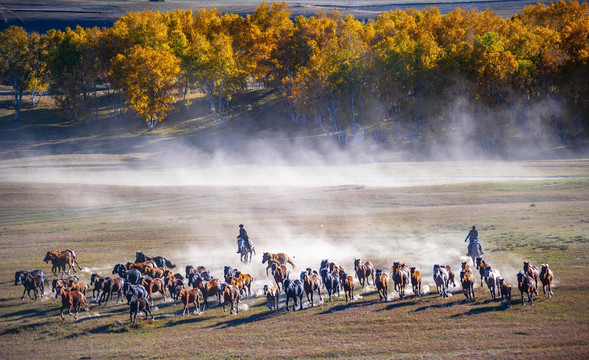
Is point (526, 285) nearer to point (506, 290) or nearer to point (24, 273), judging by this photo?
point (506, 290)

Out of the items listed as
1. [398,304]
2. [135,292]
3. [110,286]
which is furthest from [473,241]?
[110,286]

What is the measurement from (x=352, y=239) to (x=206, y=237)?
31.7ft

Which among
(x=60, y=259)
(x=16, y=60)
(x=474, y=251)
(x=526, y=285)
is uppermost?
(x=16, y=60)

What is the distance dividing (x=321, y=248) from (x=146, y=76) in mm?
60025

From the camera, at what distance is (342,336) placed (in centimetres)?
1677

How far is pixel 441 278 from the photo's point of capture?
64.7 ft

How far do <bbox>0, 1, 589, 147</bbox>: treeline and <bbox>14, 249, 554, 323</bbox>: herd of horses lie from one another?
52868mm

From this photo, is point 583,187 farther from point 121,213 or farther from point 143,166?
point 143,166

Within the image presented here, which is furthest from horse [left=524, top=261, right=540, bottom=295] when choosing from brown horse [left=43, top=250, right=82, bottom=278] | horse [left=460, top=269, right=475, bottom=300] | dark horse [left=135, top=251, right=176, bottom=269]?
brown horse [left=43, top=250, right=82, bottom=278]

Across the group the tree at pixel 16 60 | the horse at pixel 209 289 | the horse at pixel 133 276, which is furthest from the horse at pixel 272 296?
the tree at pixel 16 60

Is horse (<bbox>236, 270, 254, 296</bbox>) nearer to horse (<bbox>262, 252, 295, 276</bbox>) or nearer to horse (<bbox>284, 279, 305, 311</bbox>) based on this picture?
horse (<bbox>284, 279, 305, 311</bbox>)

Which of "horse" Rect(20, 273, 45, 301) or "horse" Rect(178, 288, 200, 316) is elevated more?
"horse" Rect(20, 273, 45, 301)

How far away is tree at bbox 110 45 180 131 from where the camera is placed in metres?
78.9

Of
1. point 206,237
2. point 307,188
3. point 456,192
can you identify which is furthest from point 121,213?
point 456,192
